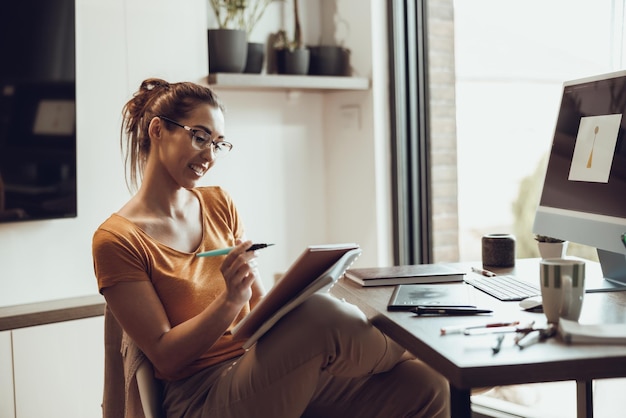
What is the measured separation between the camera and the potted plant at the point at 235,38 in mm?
3000

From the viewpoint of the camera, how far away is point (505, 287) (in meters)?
1.62

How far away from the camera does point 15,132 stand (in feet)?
8.38

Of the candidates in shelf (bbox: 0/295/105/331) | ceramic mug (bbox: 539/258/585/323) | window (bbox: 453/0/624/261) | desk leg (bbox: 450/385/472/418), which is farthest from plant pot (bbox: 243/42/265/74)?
desk leg (bbox: 450/385/472/418)

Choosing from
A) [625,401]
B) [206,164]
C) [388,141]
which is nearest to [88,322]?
[206,164]

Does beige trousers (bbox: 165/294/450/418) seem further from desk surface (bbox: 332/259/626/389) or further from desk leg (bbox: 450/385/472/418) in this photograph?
desk leg (bbox: 450/385/472/418)

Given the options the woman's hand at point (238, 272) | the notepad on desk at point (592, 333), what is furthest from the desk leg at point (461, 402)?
the woman's hand at point (238, 272)

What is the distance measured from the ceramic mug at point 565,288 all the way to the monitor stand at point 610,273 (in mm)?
353

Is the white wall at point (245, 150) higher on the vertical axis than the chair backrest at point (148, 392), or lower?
higher

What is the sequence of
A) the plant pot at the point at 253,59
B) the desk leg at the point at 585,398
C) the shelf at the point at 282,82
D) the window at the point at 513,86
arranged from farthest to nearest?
the plant pot at the point at 253,59
the shelf at the point at 282,82
the window at the point at 513,86
the desk leg at the point at 585,398

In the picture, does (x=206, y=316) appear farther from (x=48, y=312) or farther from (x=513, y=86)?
(x=513, y=86)

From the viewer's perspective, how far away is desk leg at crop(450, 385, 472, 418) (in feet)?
3.83

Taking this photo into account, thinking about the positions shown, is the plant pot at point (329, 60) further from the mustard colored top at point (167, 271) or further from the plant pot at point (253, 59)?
the mustard colored top at point (167, 271)

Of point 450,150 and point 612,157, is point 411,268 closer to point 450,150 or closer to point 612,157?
point 612,157

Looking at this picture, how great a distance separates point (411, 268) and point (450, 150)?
51.0 inches
